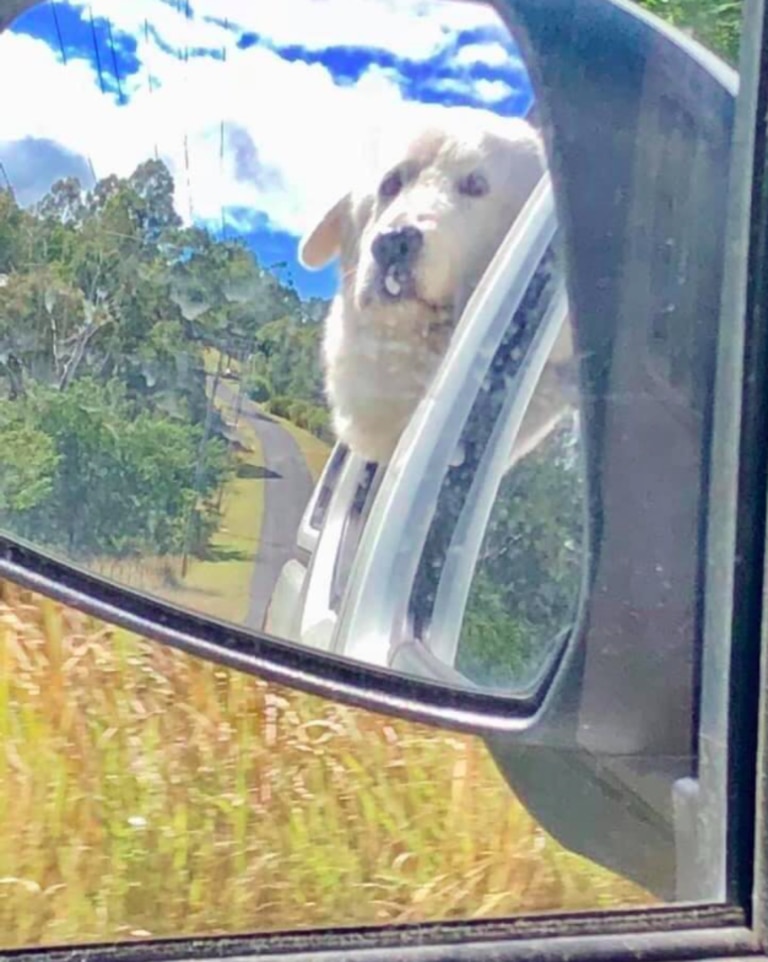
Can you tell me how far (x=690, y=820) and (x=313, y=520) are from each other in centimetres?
47

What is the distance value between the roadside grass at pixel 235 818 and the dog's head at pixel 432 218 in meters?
0.43

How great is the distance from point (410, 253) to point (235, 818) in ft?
1.93

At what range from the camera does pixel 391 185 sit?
4.70 ft

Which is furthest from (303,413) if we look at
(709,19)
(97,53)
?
(709,19)

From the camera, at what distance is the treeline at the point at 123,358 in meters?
1.42

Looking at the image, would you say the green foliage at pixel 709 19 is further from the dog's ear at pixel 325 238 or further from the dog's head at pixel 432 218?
the dog's ear at pixel 325 238

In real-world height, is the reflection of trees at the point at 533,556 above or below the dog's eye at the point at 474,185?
below

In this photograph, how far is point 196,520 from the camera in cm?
146

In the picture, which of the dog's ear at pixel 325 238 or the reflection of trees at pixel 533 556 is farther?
the reflection of trees at pixel 533 556

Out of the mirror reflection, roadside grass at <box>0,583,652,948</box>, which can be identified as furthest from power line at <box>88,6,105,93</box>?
roadside grass at <box>0,583,652,948</box>

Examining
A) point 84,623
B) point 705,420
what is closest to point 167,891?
point 84,623

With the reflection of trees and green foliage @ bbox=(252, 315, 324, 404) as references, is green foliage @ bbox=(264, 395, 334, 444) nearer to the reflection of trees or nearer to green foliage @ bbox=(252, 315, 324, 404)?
green foliage @ bbox=(252, 315, 324, 404)

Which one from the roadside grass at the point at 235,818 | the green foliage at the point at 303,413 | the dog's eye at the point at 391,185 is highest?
the dog's eye at the point at 391,185

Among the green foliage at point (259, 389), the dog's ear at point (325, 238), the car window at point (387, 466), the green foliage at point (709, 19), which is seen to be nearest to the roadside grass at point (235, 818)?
the car window at point (387, 466)
